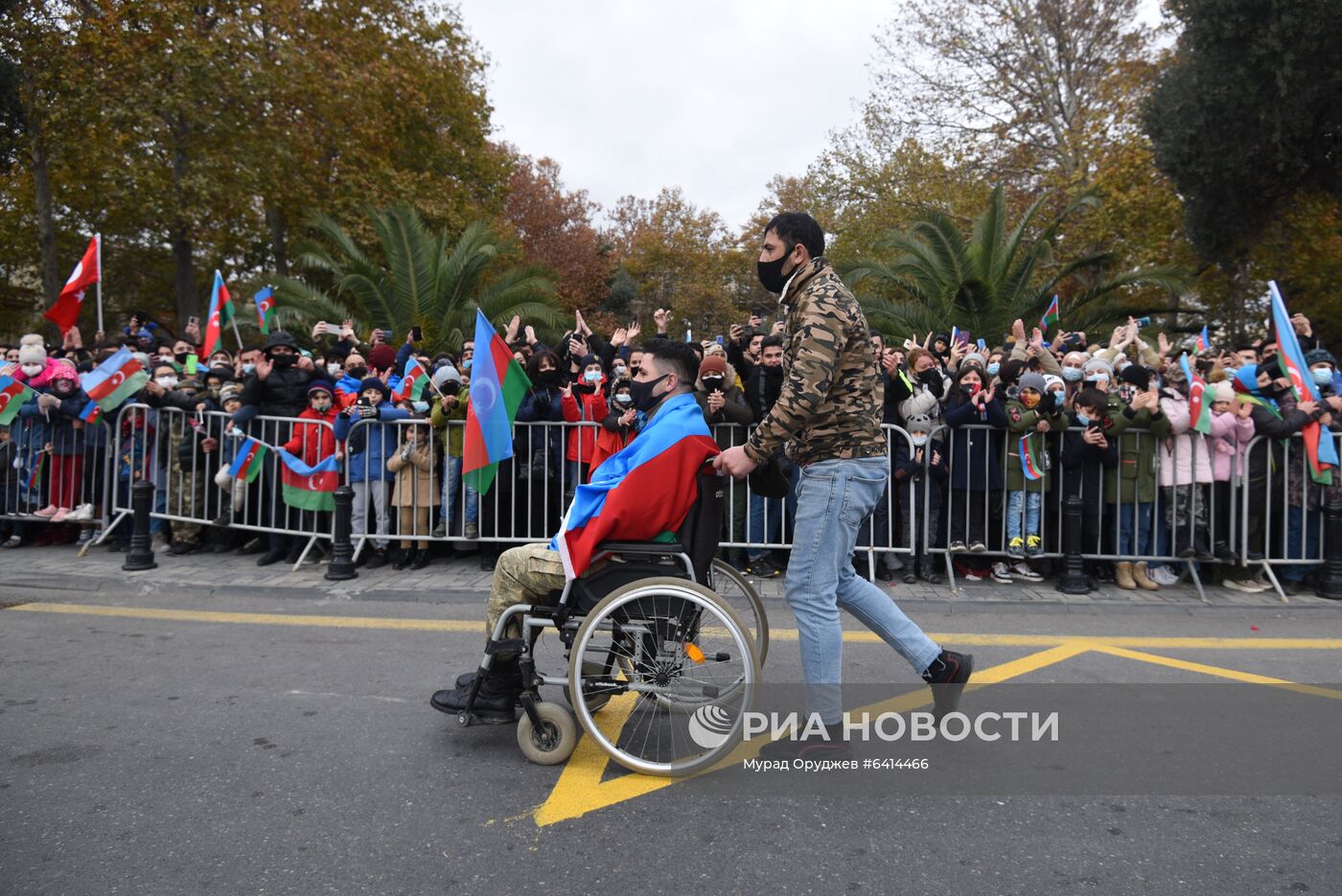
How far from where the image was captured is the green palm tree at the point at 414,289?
60.5 feet

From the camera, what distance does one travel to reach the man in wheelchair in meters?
3.84

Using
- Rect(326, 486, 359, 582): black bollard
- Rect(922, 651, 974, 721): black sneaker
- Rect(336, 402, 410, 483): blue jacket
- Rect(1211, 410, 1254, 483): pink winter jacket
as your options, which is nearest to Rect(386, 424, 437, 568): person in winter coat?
Rect(336, 402, 410, 483): blue jacket

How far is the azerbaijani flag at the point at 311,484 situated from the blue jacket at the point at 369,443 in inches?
6.3

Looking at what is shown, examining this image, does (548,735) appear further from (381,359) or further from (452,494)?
A: (381,359)

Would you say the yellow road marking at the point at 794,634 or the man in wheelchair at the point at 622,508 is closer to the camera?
the man in wheelchair at the point at 622,508

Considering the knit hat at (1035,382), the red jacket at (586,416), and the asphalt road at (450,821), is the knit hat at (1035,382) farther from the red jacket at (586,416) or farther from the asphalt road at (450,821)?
the asphalt road at (450,821)

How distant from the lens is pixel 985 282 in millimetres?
17031

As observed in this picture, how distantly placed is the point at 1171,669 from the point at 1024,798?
2215 millimetres

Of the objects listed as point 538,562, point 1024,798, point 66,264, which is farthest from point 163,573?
point 66,264

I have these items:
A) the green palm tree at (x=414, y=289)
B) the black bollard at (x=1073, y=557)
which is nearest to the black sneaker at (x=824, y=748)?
the black bollard at (x=1073, y=557)

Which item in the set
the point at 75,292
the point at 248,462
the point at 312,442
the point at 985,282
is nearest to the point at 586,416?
the point at 312,442

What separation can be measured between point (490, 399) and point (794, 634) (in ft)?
8.74

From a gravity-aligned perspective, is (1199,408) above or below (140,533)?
above

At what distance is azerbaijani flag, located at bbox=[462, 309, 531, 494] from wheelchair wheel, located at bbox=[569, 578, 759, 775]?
3.40 metres
